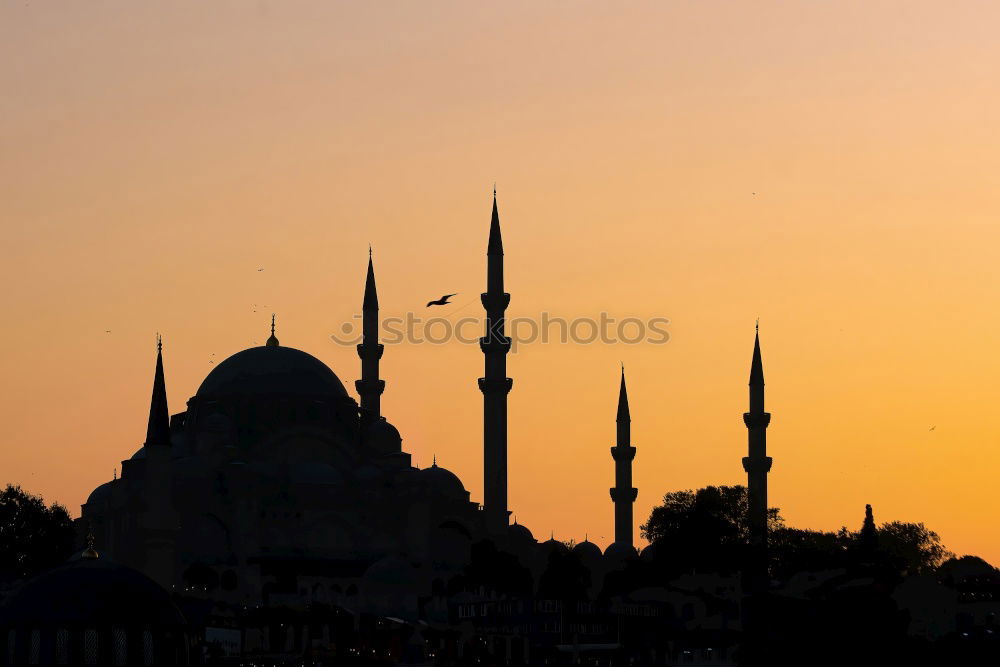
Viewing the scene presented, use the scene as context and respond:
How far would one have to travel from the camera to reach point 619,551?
78812mm

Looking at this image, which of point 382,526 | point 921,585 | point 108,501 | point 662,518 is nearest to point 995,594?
point 921,585

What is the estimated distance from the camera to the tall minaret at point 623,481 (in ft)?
261

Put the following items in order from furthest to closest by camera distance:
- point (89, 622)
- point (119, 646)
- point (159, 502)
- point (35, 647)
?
point (159, 502), point (119, 646), point (35, 647), point (89, 622)

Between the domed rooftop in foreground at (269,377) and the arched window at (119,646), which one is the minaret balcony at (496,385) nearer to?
the domed rooftop in foreground at (269,377)

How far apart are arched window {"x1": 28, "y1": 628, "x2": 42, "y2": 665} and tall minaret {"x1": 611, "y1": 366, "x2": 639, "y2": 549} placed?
3724 centimetres

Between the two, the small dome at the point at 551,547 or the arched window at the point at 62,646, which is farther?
the small dome at the point at 551,547

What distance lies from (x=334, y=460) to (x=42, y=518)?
10.3 metres

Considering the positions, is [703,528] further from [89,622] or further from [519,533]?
[89,622]

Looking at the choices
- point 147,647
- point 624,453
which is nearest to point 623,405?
point 624,453

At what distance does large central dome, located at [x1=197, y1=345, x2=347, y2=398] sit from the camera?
7988cm

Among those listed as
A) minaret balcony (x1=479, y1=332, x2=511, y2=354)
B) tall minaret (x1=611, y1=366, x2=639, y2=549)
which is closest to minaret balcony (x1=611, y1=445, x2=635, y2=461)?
tall minaret (x1=611, y1=366, x2=639, y2=549)

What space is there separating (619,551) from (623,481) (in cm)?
234

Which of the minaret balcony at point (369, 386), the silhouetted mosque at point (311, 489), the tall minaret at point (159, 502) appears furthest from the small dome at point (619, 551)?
the tall minaret at point (159, 502)

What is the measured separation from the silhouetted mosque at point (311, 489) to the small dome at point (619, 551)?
97 millimetres
